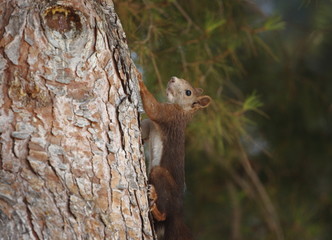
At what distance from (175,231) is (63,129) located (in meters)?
0.86

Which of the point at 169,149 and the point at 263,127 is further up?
the point at 263,127

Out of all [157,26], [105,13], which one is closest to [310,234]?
[157,26]

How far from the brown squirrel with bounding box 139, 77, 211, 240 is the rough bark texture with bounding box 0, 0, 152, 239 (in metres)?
0.57

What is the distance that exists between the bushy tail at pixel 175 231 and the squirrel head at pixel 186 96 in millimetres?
790

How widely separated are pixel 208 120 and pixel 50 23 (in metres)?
1.73

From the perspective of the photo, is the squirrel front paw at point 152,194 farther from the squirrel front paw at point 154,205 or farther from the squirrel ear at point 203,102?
the squirrel ear at point 203,102

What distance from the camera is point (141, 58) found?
2.87 meters

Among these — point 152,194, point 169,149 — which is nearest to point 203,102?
point 169,149

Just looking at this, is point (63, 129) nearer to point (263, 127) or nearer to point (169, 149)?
point (169, 149)

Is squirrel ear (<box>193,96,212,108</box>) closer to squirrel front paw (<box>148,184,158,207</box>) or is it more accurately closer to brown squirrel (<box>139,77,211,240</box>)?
brown squirrel (<box>139,77,211,240</box>)

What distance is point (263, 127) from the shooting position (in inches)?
187

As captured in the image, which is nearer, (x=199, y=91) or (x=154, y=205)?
(x=154, y=205)

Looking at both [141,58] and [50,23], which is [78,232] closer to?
[50,23]

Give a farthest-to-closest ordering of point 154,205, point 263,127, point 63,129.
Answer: point 263,127 → point 154,205 → point 63,129
